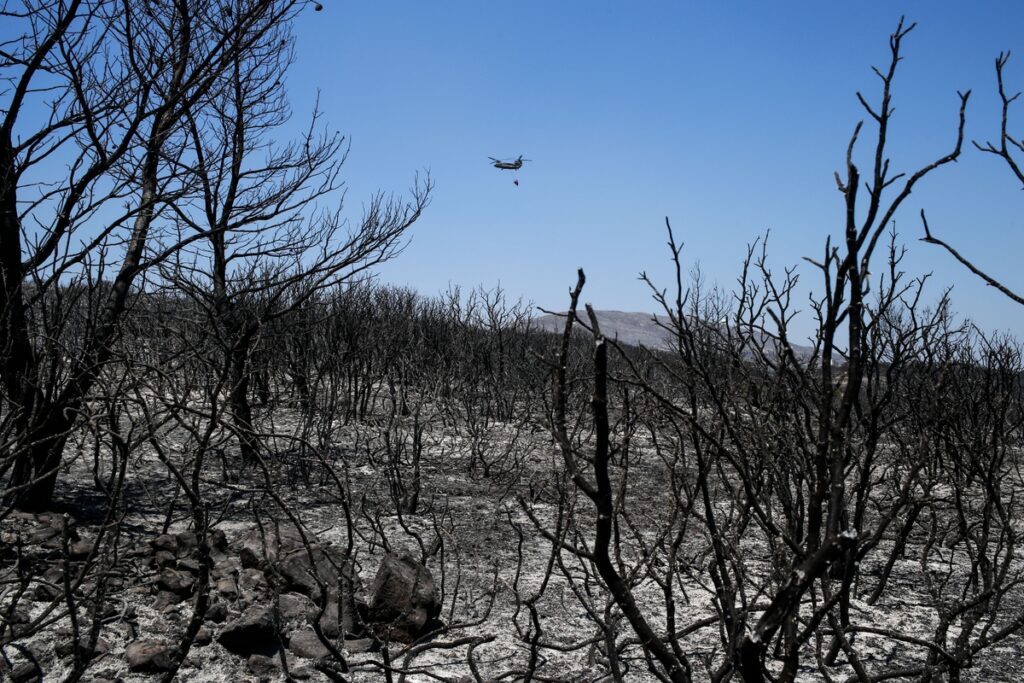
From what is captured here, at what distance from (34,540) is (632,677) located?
3851mm

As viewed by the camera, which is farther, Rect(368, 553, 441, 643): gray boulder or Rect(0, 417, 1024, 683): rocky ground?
Rect(368, 553, 441, 643): gray boulder

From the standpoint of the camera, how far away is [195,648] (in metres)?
4.04

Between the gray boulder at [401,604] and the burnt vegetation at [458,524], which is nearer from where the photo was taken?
the burnt vegetation at [458,524]

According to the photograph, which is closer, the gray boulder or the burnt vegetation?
the burnt vegetation

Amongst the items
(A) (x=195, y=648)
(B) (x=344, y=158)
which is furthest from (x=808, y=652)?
(B) (x=344, y=158)

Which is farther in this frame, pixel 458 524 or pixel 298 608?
pixel 458 524

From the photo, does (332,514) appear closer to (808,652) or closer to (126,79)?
(126,79)

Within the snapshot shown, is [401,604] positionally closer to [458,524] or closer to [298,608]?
[298,608]

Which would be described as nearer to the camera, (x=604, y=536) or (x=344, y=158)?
(x=604, y=536)

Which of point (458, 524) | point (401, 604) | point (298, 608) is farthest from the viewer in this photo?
point (458, 524)

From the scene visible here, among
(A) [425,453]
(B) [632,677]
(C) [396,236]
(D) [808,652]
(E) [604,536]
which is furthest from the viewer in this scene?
(A) [425,453]

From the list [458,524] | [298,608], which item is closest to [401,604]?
[298,608]

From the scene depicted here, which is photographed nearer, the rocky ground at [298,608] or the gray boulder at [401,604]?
the rocky ground at [298,608]

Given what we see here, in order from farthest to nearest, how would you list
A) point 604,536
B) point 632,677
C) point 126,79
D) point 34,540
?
point 126,79 → point 34,540 → point 632,677 → point 604,536
